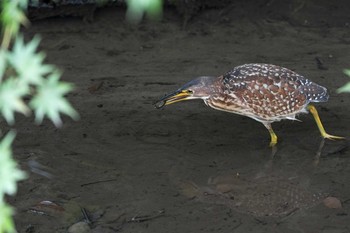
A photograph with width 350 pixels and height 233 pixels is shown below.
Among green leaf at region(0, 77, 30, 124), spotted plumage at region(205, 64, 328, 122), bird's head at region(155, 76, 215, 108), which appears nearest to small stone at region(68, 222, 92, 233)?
bird's head at region(155, 76, 215, 108)

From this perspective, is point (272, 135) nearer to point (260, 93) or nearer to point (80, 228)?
point (260, 93)

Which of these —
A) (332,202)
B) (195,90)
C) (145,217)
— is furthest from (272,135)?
(145,217)

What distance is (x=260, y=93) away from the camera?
680 centimetres

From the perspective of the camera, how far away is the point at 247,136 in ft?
24.0

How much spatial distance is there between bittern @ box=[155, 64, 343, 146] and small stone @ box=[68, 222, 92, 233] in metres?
1.74

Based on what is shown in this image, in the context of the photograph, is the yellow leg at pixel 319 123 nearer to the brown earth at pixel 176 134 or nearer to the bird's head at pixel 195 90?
the brown earth at pixel 176 134

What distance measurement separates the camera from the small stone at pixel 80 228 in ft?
19.1

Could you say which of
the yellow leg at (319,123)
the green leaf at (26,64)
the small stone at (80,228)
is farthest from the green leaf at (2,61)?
the yellow leg at (319,123)

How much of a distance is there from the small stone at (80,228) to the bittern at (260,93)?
68.4 inches

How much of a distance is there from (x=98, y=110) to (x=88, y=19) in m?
2.11

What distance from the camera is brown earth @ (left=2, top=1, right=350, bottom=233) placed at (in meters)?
6.14

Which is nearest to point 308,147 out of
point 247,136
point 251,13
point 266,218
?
point 247,136

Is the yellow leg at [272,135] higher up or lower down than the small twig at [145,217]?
higher up

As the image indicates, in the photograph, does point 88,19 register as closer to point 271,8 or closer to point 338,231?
point 271,8
